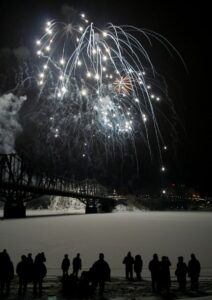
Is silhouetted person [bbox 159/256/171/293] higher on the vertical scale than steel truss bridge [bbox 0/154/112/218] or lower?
lower

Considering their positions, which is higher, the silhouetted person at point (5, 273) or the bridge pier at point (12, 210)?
the bridge pier at point (12, 210)

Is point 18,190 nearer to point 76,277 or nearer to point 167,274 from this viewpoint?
point 76,277

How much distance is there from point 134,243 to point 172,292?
1541cm

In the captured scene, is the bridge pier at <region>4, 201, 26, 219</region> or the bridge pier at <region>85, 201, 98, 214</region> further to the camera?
the bridge pier at <region>85, 201, 98, 214</region>

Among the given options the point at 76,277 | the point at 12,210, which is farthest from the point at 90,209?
the point at 76,277

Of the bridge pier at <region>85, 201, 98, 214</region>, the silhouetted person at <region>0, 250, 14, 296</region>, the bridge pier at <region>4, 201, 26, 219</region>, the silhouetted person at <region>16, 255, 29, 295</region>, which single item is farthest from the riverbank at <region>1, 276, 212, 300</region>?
the bridge pier at <region>85, 201, 98, 214</region>

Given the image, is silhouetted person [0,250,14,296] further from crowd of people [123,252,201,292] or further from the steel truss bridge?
the steel truss bridge

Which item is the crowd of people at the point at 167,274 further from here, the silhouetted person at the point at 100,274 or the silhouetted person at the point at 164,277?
the silhouetted person at the point at 100,274

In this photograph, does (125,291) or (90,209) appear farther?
(90,209)

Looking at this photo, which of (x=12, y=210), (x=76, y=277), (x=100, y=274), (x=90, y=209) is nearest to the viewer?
(x=100, y=274)

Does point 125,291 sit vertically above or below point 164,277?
below

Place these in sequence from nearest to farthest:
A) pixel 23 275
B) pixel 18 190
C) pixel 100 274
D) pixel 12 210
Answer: pixel 23 275
pixel 100 274
pixel 12 210
pixel 18 190

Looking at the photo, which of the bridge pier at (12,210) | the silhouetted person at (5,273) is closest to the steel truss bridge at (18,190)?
the bridge pier at (12,210)

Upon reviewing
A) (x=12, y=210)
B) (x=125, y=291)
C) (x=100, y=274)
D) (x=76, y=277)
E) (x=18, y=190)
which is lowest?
(x=125, y=291)
